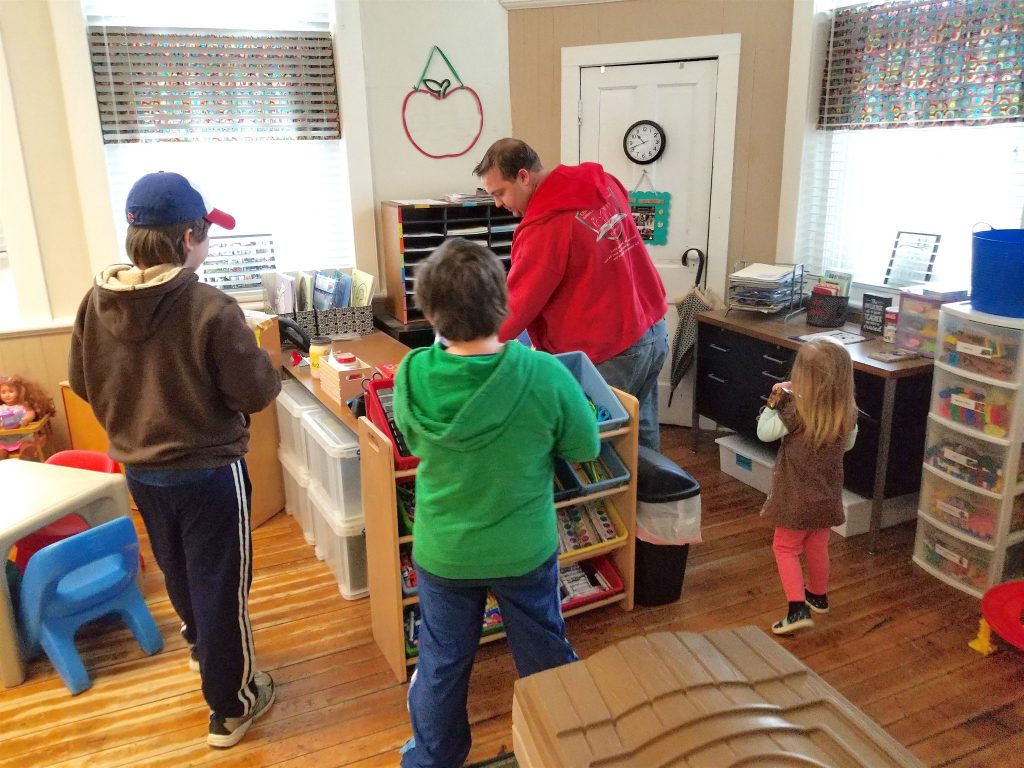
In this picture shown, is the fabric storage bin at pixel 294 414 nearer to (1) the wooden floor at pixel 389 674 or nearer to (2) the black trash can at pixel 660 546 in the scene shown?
(1) the wooden floor at pixel 389 674

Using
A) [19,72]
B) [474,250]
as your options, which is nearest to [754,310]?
[474,250]

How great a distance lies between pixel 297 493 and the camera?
11.3 feet

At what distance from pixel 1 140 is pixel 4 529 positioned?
1877 millimetres

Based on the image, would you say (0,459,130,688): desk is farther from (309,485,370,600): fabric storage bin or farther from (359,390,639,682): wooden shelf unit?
(359,390,639,682): wooden shelf unit

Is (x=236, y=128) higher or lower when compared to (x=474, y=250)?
higher

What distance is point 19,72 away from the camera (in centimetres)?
335

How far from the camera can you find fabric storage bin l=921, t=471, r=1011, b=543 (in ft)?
9.06

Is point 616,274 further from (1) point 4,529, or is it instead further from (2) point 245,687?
(1) point 4,529

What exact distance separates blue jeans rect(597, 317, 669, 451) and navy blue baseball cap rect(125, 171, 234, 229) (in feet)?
4.77

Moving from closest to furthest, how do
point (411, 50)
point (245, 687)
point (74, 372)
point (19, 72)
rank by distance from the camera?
point (74, 372) < point (245, 687) < point (19, 72) < point (411, 50)

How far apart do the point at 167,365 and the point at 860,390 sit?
2499mm

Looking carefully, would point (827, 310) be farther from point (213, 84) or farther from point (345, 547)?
point (213, 84)

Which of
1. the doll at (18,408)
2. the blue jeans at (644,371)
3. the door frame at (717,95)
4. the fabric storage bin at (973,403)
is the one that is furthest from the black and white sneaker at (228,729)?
the door frame at (717,95)

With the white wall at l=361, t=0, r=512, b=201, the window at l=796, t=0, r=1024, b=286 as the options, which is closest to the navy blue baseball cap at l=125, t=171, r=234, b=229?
the white wall at l=361, t=0, r=512, b=201
